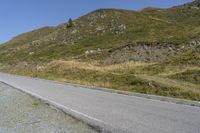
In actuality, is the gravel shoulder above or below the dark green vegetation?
below

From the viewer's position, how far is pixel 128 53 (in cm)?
5100

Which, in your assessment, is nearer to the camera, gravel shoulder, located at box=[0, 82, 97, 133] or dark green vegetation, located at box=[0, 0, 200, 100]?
gravel shoulder, located at box=[0, 82, 97, 133]

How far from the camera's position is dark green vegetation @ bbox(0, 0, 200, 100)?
88.2 ft

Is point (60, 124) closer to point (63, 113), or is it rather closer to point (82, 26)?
point (63, 113)

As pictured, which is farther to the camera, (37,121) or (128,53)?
(128,53)

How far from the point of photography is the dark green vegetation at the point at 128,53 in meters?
26.9

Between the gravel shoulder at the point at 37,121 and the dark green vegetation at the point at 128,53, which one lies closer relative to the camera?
the gravel shoulder at the point at 37,121

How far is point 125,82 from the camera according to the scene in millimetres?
27406

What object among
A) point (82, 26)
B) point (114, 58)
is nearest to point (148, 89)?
point (114, 58)

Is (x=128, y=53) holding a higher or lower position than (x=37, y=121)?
higher

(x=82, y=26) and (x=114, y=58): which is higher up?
(x=82, y=26)

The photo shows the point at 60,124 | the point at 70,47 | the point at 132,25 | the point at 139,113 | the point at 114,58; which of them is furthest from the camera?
the point at 132,25

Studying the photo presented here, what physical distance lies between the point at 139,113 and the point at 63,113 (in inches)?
110

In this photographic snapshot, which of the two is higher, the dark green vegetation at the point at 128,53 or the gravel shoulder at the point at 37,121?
the dark green vegetation at the point at 128,53
